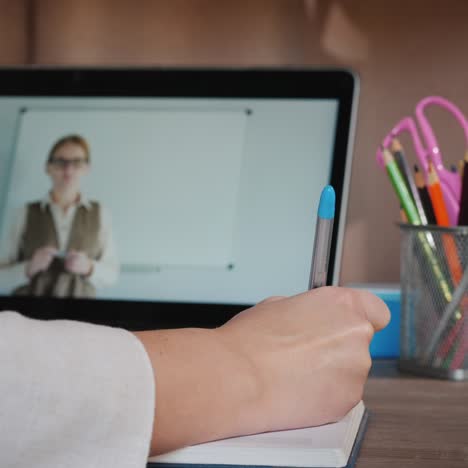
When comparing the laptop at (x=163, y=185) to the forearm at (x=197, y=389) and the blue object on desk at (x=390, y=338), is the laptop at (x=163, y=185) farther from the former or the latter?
the forearm at (x=197, y=389)

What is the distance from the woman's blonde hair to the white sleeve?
378 mm

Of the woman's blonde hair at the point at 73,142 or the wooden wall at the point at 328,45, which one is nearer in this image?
the woman's blonde hair at the point at 73,142

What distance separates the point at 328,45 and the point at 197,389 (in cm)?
60

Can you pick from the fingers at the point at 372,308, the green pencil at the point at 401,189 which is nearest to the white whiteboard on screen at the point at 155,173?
the green pencil at the point at 401,189

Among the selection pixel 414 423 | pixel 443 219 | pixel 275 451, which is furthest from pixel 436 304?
pixel 275 451

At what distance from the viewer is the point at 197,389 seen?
313mm

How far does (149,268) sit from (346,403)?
289 millimetres

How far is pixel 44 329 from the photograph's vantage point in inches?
11.6

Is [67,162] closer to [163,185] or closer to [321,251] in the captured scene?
[163,185]

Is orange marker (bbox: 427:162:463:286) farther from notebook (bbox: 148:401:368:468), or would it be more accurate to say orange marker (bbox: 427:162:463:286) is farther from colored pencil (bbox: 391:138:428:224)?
notebook (bbox: 148:401:368:468)

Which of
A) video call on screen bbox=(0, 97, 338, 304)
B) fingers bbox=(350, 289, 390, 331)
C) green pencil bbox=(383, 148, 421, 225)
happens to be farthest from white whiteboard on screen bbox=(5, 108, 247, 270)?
fingers bbox=(350, 289, 390, 331)

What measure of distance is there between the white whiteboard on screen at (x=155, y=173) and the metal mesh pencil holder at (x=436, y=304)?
152 mm

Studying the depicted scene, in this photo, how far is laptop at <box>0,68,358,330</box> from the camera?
0.59 meters

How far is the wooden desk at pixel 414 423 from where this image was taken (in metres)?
0.34
